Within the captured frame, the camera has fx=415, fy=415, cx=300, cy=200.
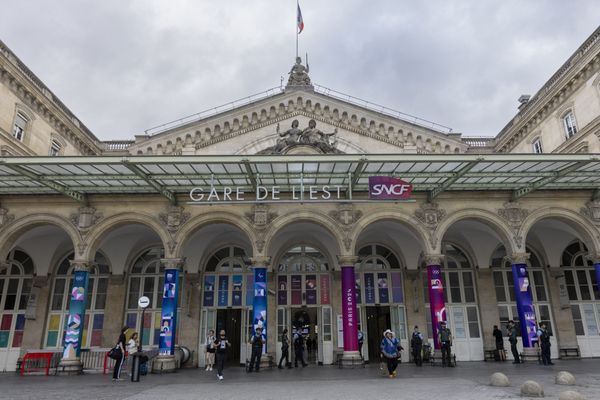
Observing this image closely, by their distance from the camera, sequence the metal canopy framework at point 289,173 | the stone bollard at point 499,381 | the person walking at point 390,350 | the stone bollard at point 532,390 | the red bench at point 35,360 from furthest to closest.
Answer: the red bench at point 35,360
the metal canopy framework at point 289,173
the person walking at point 390,350
the stone bollard at point 499,381
the stone bollard at point 532,390

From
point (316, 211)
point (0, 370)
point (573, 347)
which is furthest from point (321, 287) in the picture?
point (0, 370)

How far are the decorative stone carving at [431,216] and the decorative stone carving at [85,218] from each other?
14.0m

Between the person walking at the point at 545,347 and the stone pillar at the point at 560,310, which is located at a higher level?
the stone pillar at the point at 560,310

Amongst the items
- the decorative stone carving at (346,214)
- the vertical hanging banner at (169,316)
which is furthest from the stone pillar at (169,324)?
the decorative stone carving at (346,214)

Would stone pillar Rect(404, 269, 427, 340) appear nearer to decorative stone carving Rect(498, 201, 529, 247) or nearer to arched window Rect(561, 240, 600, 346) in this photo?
decorative stone carving Rect(498, 201, 529, 247)

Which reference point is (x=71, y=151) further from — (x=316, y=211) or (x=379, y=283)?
(x=379, y=283)

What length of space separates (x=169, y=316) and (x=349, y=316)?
750cm

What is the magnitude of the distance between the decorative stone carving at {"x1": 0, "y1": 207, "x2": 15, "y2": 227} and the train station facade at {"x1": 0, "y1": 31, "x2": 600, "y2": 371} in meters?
0.12

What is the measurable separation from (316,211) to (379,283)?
6564 mm

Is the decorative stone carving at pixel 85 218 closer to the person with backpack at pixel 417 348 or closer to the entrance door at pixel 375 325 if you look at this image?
the person with backpack at pixel 417 348

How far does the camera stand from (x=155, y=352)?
59.8 ft

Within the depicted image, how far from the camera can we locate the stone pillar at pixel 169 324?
16.5m

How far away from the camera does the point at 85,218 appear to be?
18.0 meters

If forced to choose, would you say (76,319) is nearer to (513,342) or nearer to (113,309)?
(113,309)
